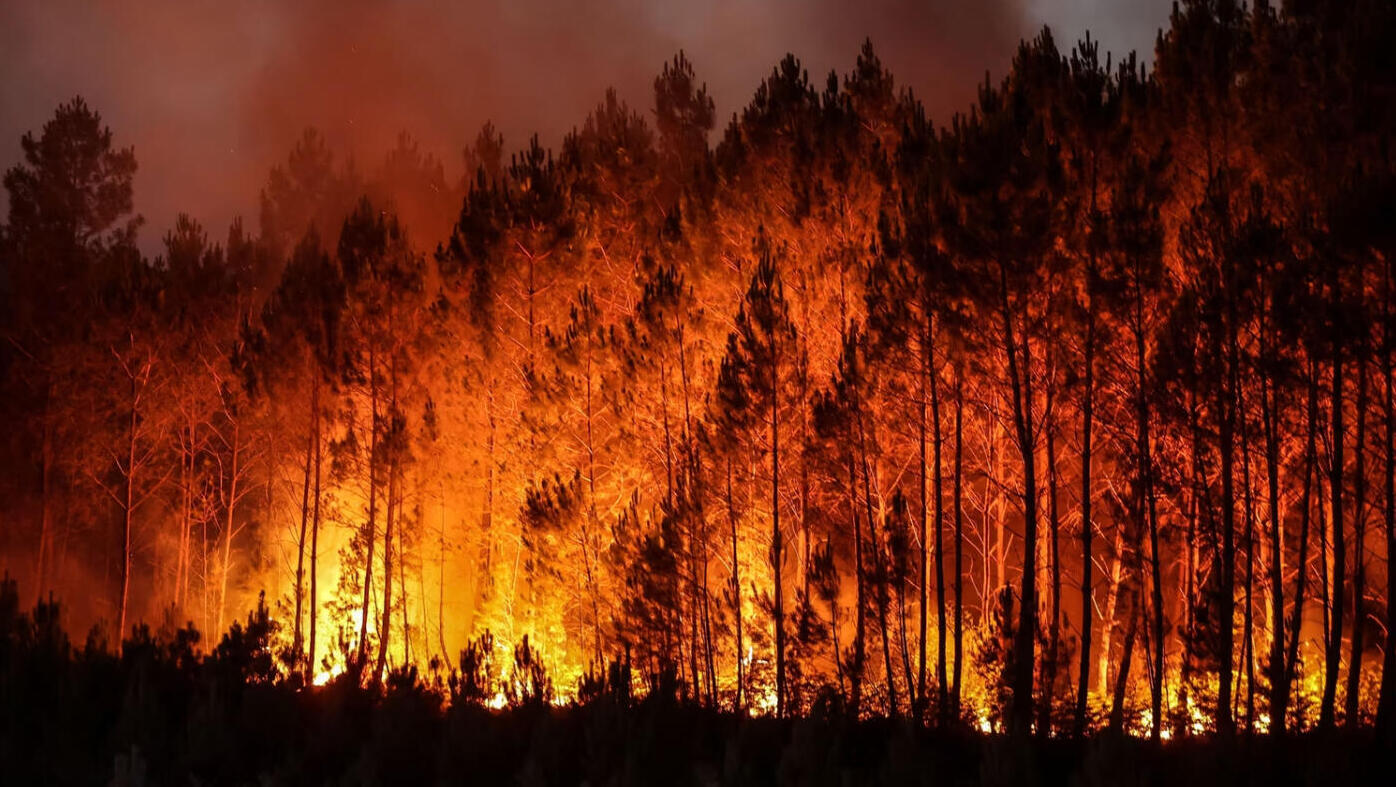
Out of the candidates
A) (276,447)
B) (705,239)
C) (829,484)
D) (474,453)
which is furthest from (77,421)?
(829,484)

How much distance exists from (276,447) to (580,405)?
1010 cm

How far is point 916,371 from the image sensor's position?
14.6 metres

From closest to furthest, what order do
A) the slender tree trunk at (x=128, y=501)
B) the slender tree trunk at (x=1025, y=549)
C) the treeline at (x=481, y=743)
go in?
the treeline at (x=481, y=743) → the slender tree trunk at (x=1025, y=549) → the slender tree trunk at (x=128, y=501)

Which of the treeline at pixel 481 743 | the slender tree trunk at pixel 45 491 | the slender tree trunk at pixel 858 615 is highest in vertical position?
the slender tree trunk at pixel 45 491

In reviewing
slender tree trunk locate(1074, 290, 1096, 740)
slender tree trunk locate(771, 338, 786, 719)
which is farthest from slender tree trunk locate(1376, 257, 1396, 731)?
slender tree trunk locate(771, 338, 786, 719)

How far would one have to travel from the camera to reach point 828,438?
50.9 feet

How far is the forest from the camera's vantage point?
35.1 feet

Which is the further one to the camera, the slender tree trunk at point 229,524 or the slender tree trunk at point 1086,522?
the slender tree trunk at point 229,524

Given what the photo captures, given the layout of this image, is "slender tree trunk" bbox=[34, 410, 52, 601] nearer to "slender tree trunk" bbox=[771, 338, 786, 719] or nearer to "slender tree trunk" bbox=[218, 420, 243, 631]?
"slender tree trunk" bbox=[218, 420, 243, 631]

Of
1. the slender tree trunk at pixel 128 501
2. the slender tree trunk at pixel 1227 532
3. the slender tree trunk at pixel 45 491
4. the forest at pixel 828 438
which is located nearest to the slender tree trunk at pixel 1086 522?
the forest at pixel 828 438

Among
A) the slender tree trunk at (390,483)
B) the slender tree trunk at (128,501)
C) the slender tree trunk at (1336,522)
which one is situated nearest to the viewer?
the slender tree trunk at (1336,522)

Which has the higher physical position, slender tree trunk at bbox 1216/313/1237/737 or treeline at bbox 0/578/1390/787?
slender tree trunk at bbox 1216/313/1237/737

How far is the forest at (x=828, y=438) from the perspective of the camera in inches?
421

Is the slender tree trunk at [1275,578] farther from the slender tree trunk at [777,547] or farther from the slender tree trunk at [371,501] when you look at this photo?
the slender tree trunk at [371,501]
